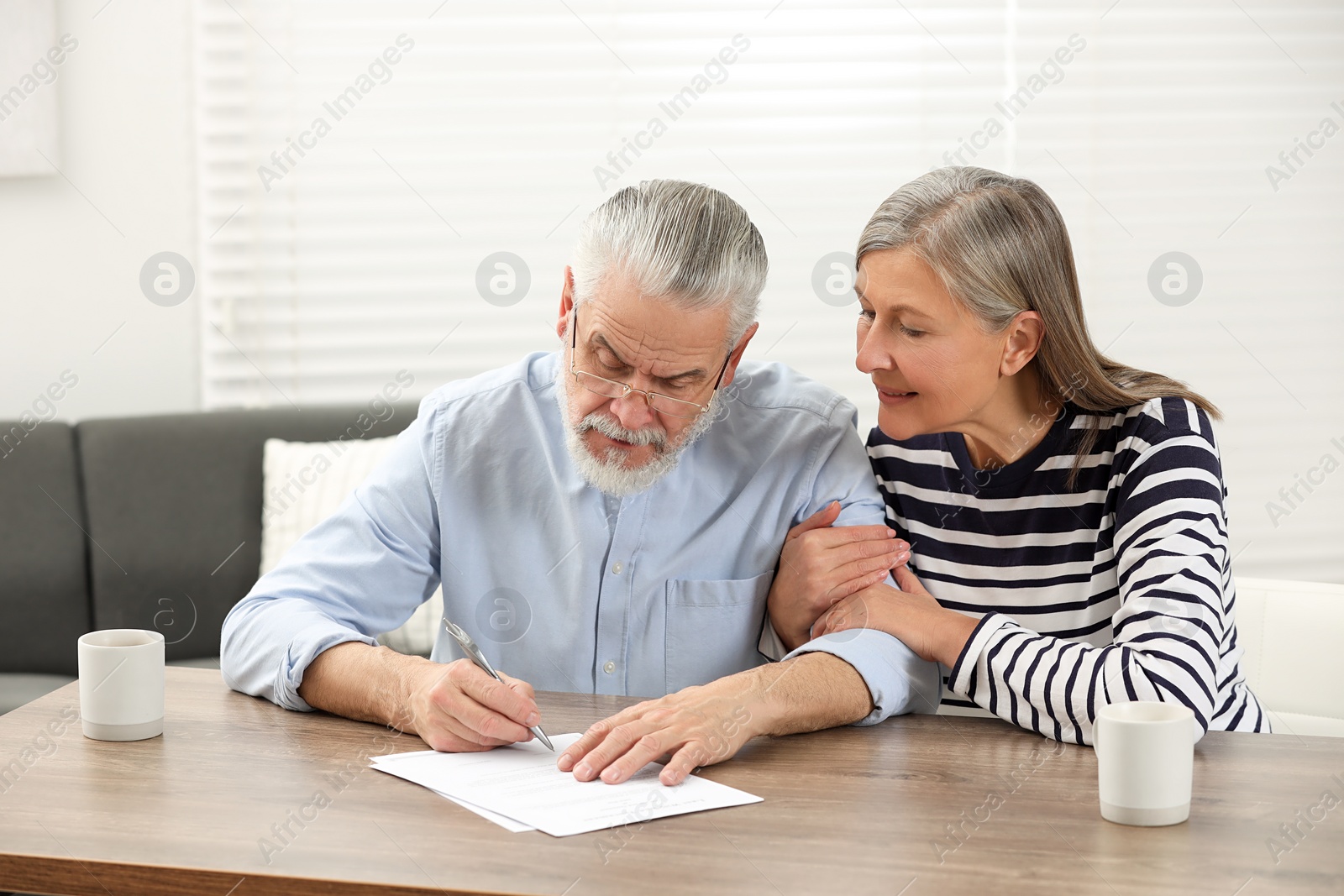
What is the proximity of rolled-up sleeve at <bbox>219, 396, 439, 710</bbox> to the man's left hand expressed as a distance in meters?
0.41

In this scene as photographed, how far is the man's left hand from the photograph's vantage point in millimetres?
1243

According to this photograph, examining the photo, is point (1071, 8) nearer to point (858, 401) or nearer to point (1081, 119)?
point (1081, 119)

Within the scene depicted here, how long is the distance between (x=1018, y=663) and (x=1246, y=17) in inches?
106

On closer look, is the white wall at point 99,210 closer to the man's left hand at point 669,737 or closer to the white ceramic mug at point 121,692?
the white ceramic mug at point 121,692

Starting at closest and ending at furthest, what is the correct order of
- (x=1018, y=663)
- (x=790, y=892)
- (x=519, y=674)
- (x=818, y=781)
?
(x=790, y=892), (x=818, y=781), (x=1018, y=663), (x=519, y=674)

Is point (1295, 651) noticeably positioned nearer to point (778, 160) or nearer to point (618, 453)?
point (618, 453)

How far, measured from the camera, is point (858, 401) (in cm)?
339

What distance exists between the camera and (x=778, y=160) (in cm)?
329

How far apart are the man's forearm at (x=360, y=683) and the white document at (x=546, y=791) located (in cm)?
10

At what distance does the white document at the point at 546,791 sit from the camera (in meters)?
1.13

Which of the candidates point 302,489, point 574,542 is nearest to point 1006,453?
point 574,542

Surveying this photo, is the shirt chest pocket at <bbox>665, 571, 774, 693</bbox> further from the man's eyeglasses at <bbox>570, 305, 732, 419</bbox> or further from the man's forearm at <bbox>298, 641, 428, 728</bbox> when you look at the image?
the man's forearm at <bbox>298, 641, 428, 728</bbox>

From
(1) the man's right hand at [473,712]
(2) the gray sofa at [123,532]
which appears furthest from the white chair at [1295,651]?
(2) the gray sofa at [123,532]

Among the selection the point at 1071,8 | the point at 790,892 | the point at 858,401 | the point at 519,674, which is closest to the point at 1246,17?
the point at 1071,8
